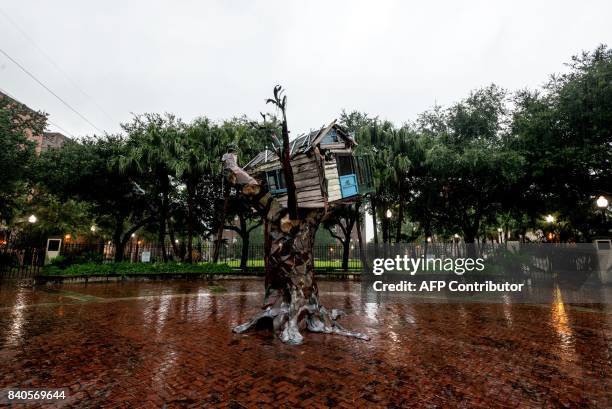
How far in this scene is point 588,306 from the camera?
13.1 m

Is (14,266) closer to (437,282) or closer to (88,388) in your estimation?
(88,388)

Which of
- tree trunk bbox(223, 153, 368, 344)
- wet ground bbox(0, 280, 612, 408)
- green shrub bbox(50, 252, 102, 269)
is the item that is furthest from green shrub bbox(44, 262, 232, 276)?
tree trunk bbox(223, 153, 368, 344)

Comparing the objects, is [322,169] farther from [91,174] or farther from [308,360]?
[91,174]

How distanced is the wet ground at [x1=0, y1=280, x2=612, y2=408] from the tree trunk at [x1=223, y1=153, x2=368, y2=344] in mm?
493

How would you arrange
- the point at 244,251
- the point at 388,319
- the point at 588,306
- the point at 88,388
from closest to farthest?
the point at 88,388 → the point at 388,319 → the point at 588,306 → the point at 244,251

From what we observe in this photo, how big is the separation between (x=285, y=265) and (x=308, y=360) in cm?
282

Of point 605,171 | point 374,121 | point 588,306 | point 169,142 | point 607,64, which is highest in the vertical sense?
point 607,64

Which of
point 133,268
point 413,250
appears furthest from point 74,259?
point 413,250

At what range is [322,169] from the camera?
9.16 m

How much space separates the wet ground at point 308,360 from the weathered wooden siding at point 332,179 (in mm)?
4180

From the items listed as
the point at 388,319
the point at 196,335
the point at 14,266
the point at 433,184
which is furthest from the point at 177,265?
the point at 433,184

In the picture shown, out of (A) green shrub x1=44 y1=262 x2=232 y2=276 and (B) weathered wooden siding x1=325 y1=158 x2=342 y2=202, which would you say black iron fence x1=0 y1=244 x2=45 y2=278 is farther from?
(B) weathered wooden siding x1=325 y1=158 x2=342 y2=202

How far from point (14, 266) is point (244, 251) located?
15905mm

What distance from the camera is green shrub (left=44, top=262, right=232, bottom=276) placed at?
18031mm
